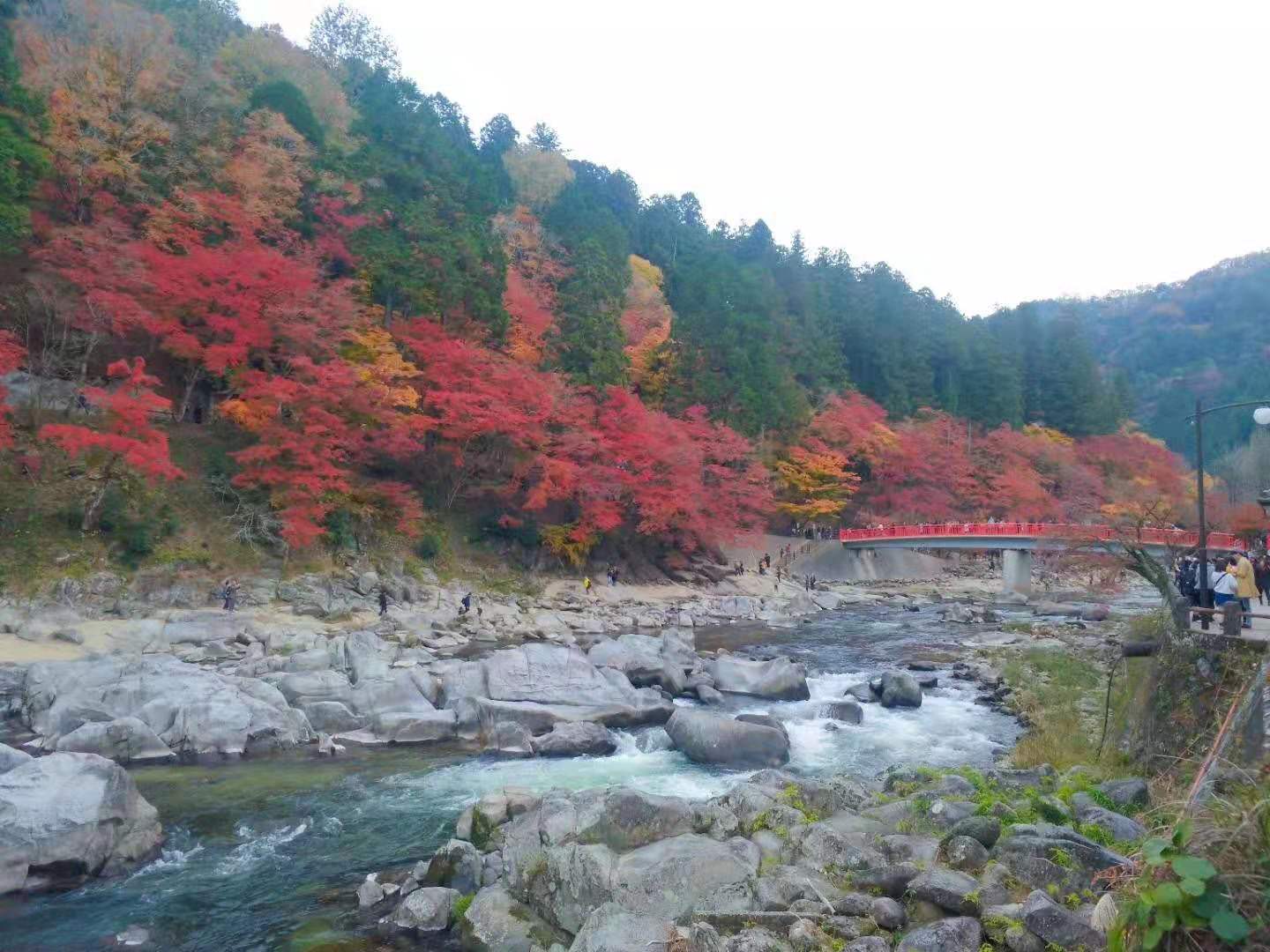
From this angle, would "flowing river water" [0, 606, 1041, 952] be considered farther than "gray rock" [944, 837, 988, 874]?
Yes

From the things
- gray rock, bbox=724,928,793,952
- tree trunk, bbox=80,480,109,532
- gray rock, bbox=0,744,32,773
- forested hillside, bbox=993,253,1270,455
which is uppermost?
forested hillside, bbox=993,253,1270,455

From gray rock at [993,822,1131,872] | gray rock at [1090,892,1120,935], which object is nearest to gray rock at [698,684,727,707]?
gray rock at [993,822,1131,872]

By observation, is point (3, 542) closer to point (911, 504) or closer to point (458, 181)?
point (458, 181)

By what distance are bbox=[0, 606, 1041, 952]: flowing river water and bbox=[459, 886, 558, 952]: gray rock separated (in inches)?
36.5

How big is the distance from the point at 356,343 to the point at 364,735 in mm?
16512

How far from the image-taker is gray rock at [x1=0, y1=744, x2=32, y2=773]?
8.31m

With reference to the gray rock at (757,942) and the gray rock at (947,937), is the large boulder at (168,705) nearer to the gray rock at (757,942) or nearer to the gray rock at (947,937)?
the gray rock at (757,942)

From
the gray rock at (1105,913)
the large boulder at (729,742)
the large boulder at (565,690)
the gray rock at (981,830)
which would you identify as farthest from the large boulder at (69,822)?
the gray rock at (1105,913)

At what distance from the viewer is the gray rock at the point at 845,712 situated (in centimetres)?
1417

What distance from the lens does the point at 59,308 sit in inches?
809

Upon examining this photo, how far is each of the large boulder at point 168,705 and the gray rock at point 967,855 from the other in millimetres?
9454

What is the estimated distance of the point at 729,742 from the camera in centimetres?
1163

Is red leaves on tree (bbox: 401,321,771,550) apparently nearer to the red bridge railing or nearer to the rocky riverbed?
the rocky riverbed

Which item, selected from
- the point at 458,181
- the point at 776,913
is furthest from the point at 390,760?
the point at 458,181
